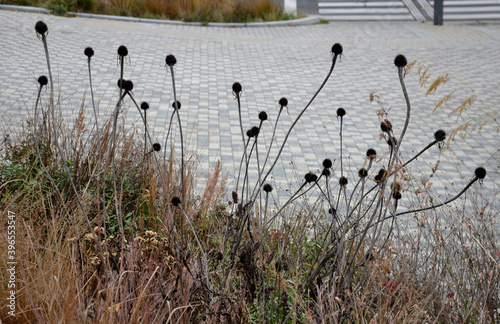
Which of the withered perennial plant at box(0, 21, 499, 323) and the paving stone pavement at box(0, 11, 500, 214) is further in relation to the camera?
the paving stone pavement at box(0, 11, 500, 214)

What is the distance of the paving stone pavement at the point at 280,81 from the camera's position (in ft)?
21.6

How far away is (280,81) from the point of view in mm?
10133

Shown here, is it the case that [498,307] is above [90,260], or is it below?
below

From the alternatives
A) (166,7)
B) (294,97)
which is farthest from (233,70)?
→ (166,7)

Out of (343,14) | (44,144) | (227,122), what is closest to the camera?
(44,144)

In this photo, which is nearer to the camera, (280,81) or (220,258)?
(220,258)

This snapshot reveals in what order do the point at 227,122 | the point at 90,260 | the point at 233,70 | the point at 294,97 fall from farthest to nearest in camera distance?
the point at 233,70 → the point at 294,97 → the point at 227,122 → the point at 90,260

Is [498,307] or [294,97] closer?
[498,307]

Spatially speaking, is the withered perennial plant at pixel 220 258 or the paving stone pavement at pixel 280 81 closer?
the withered perennial plant at pixel 220 258

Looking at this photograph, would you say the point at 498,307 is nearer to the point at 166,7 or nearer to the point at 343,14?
the point at 166,7

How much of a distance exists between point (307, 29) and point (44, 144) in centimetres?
1235

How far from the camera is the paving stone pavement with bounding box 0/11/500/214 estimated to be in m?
6.60

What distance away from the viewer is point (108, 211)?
158 inches

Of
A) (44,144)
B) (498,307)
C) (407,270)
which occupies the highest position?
(44,144)
